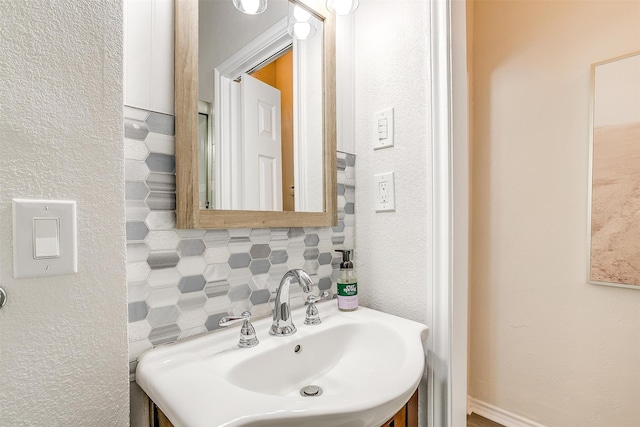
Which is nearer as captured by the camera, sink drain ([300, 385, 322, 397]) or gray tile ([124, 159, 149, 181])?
gray tile ([124, 159, 149, 181])

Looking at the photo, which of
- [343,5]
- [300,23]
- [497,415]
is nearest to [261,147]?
[300,23]

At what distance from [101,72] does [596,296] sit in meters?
1.84

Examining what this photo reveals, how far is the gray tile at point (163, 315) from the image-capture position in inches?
26.9

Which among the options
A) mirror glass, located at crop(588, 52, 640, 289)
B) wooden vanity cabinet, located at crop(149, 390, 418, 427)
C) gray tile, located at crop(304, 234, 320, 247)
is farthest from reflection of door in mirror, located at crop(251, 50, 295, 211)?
mirror glass, located at crop(588, 52, 640, 289)

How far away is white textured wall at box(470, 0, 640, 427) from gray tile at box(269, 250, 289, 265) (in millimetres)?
1220

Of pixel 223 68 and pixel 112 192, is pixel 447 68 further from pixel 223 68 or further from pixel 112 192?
pixel 112 192

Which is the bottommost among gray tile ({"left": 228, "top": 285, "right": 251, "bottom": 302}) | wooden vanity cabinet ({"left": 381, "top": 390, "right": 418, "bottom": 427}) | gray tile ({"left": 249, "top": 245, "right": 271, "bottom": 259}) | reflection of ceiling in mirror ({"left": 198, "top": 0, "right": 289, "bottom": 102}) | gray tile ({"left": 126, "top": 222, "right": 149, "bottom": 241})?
wooden vanity cabinet ({"left": 381, "top": 390, "right": 418, "bottom": 427})

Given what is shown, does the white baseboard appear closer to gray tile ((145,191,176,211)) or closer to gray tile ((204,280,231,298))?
gray tile ((204,280,231,298))

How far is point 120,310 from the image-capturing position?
49cm

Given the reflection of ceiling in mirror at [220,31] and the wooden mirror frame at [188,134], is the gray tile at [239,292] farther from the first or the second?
the reflection of ceiling in mirror at [220,31]

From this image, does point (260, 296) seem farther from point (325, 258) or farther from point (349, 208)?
point (349, 208)

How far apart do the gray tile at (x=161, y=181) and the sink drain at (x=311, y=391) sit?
0.56 meters

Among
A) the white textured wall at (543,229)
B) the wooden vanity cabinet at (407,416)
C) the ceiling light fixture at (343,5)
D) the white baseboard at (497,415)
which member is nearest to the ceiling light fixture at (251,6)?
the ceiling light fixture at (343,5)

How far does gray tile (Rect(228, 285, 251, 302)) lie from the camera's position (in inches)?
32.1
